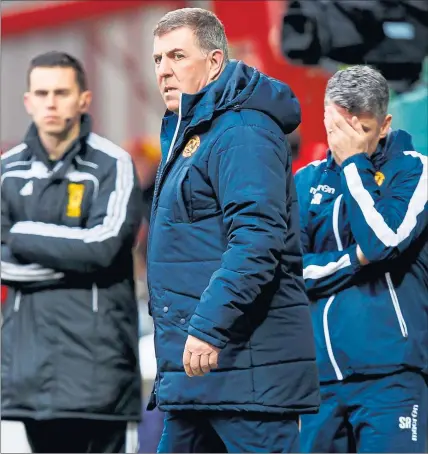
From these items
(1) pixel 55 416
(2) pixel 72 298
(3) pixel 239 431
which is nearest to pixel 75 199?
(2) pixel 72 298

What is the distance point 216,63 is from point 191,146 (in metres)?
0.31

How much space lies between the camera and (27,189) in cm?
611

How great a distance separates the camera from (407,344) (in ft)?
16.9

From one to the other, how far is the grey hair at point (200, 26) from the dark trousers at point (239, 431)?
1.20m

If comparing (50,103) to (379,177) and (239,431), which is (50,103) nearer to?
(379,177)

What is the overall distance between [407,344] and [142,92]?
715 inches

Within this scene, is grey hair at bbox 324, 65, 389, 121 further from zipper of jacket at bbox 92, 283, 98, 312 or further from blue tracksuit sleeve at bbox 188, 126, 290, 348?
zipper of jacket at bbox 92, 283, 98, 312

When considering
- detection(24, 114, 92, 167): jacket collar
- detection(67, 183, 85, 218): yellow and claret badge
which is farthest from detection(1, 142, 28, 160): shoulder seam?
detection(67, 183, 85, 218): yellow and claret badge

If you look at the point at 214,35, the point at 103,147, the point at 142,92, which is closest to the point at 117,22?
the point at 142,92

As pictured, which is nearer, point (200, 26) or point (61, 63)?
point (200, 26)

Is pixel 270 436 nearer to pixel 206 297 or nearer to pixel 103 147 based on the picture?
pixel 206 297

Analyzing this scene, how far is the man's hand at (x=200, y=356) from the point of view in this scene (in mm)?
4230

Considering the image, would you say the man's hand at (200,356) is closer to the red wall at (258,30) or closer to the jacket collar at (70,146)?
the jacket collar at (70,146)

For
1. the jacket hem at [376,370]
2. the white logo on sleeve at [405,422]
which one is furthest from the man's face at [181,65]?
the white logo on sleeve at [405,422]
